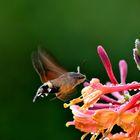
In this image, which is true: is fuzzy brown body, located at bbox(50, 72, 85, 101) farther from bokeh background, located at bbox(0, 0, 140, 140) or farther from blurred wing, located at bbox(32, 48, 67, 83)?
bokeh background, located at bbox(0, 0, 140, 140)

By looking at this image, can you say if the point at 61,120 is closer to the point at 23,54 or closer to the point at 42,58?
the point at 23,54

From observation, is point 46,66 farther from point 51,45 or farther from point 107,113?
point 51,45

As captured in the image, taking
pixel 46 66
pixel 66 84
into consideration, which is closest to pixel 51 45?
pixel 46 66

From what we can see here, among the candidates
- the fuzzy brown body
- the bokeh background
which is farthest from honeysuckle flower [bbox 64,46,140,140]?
the bokeh background

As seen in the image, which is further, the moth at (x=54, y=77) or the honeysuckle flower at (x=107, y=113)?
the moth at (x=54, y=77)

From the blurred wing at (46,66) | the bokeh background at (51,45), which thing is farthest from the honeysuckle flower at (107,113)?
the bokeh background at (51,45)

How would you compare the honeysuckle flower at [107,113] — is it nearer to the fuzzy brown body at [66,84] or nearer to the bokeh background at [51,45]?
the fuzzy brown body at [66,84]

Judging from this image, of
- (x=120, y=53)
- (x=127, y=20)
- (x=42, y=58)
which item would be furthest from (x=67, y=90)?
(x=127, y=20)

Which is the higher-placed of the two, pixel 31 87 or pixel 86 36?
pixel 86 36
